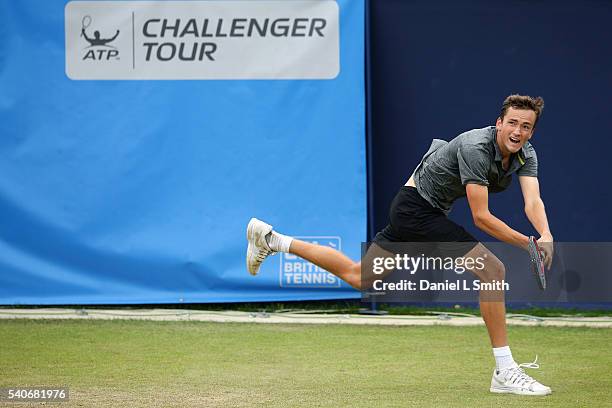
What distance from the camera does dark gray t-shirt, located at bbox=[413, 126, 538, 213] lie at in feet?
19.3

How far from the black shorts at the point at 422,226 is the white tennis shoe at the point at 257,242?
0.67 meters

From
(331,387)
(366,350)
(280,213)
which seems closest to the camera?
(331,387)

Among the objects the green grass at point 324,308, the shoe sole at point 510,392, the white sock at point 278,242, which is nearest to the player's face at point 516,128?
the shoe sole at point 510,392

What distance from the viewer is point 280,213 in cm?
916

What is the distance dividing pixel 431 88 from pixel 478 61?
1.49 feet

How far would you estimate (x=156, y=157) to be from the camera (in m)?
9.19

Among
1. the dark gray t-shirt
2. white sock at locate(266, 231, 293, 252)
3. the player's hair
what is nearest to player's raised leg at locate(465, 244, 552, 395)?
the dark gray t-shirt

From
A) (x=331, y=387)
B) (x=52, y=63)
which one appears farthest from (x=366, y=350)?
(x=52, y=63)

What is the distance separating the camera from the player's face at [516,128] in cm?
581

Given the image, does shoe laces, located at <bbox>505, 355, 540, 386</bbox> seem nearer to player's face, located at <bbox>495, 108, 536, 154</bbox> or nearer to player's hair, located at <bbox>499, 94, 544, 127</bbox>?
player's face, located at <bbox>495, 108, 536, 154</bbox>

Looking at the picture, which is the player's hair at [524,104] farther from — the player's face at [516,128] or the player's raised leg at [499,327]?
the player's raised leg at [499,327]

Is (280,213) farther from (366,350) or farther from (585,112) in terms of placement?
(585,112)

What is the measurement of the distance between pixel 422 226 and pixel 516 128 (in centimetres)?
78

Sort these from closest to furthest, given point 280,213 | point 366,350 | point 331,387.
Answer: point 331,387, point 366,350, point 280,213
